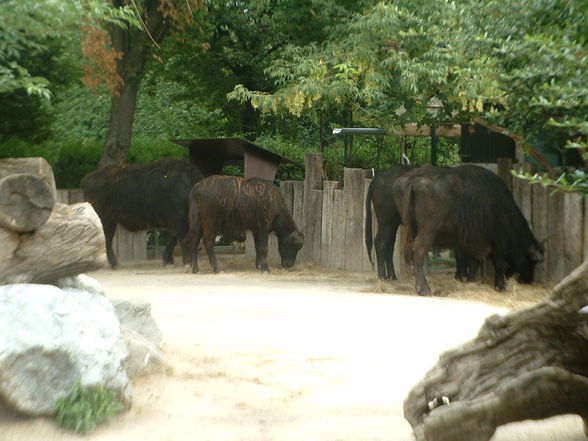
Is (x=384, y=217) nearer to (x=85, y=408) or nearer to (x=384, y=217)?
(x=384, y=217)

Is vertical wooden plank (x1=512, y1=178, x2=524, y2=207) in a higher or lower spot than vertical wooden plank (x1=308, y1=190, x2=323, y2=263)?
higher

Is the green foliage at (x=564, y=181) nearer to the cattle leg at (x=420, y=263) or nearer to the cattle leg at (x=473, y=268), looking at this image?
the cattle leg at (x=420, y=263)

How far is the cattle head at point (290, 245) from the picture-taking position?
14586 mm

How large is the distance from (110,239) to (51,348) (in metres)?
10.4

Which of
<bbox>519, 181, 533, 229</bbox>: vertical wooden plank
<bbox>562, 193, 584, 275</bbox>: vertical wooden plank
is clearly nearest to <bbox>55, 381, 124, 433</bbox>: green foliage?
<bbox>562, 193, 584, 275</bbox>: vertical wooden plank

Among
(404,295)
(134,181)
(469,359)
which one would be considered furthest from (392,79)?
(469,359)

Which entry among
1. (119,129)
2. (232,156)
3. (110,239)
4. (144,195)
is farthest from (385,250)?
(119,129)

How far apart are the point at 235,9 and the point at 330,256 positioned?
616 cm

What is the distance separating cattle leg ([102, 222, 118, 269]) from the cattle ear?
663cm

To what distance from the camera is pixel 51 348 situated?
16.6 ft

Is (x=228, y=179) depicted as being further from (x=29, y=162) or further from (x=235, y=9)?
(x=29, y=162)

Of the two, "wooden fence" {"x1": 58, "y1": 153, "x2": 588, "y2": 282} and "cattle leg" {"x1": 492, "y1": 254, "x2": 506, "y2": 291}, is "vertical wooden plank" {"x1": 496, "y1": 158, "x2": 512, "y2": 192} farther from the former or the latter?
"cattle leg" {"x1": 492, "y1": 254, "x2": 506, "y2": 291}

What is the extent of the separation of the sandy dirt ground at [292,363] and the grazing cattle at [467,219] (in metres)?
0.44

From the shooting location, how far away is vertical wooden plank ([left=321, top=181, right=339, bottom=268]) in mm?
14891
